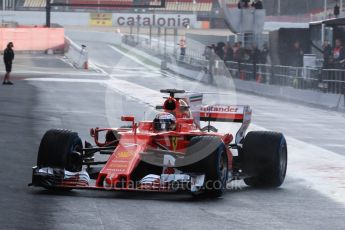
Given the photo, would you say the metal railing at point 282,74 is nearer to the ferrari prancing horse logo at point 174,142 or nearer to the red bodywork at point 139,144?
the red bodywork at point 139,144

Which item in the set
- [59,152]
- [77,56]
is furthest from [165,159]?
[77,56]

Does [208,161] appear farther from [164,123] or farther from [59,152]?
[59,152]

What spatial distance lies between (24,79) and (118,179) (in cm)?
3746

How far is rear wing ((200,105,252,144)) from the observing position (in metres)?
15.1

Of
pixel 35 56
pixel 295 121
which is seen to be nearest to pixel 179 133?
pixel 295 121

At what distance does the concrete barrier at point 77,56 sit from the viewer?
67125mm

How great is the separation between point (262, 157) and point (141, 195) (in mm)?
1926

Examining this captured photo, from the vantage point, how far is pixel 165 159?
12.8 meters

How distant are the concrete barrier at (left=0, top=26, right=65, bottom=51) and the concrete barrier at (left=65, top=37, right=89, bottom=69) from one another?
154 centimetres

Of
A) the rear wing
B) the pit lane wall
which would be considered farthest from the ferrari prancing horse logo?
the pit lane wall

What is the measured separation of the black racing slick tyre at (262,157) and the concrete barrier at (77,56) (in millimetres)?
52732

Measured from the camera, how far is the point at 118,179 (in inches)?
485

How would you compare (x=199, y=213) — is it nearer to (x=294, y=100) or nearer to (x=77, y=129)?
(x=77, y=129)

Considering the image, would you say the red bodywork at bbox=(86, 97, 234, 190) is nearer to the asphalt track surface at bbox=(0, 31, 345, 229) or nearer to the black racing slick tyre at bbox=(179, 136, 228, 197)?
the asphalt track surface at bbox=(0, 31, 345, 229)
